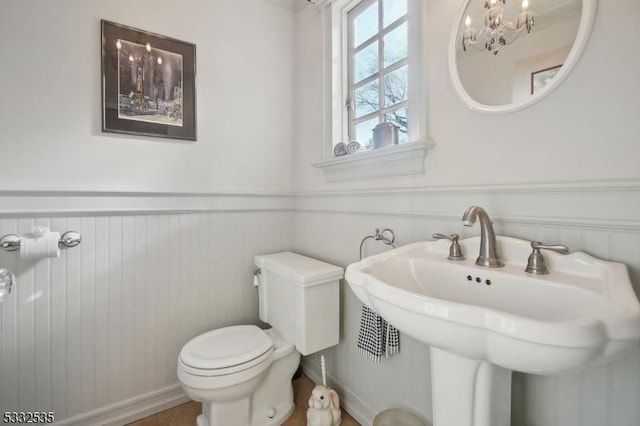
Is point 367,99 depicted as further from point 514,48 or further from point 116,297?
point 116,297

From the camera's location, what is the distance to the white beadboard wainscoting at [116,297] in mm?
1212

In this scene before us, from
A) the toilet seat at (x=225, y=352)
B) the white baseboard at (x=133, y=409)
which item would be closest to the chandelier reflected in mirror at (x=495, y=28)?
the toilet seat at (x=225, y=352)

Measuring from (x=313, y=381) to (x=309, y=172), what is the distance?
1.30 metres

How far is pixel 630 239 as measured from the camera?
0.69 meters

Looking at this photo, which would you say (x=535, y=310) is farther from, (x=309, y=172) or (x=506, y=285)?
(x=309, y=172)

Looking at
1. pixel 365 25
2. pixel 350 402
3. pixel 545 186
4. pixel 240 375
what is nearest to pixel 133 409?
pixel 240 375

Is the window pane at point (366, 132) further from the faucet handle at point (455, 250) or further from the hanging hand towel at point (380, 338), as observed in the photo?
the hanging hand towel at point (380, 338)

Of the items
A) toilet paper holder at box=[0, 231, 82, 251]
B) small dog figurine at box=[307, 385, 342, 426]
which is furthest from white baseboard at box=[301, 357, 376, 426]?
toilet paper holder at box=[0, 231, 82, 251]

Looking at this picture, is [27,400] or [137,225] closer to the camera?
[27,400]

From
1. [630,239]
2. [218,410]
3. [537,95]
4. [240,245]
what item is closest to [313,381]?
[218,410]

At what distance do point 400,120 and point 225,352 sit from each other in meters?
1.33

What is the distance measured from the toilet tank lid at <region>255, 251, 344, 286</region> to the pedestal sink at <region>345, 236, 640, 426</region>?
489 mm

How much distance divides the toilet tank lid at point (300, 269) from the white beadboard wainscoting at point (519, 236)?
139mm

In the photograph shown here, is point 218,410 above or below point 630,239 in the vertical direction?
below
